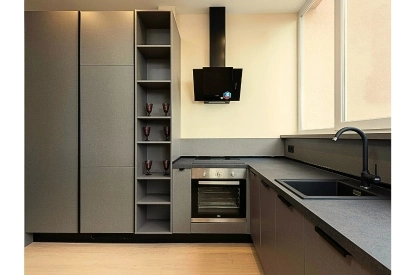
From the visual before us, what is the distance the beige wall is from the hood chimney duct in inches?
5.7

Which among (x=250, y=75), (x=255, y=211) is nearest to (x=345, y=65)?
(x=250, y=75)

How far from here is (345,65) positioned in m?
2.47

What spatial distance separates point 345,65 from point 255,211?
1.53 metres

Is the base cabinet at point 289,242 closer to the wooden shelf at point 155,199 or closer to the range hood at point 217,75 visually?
the wooden shelf at point 155,199

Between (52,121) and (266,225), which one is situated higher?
(52,121)

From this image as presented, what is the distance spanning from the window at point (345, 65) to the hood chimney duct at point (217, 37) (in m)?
0.99

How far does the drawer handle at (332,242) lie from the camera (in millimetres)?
890

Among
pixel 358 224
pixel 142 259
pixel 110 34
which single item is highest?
pixel 110 34

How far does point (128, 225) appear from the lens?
296 cm

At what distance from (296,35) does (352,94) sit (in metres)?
1.59

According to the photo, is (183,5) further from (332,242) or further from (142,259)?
(332,242)
